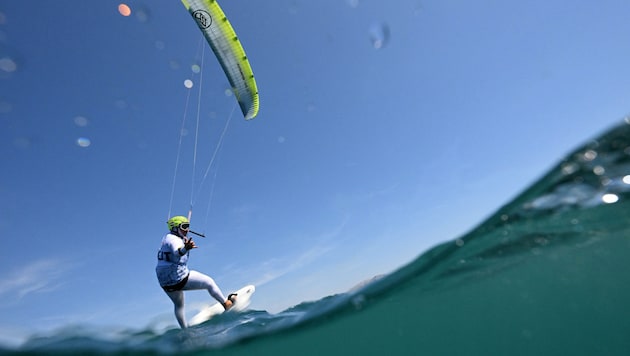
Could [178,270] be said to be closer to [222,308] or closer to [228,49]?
[222,308]

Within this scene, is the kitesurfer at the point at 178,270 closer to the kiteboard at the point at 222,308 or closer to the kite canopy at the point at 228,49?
the kiteboard at the point at 222,308

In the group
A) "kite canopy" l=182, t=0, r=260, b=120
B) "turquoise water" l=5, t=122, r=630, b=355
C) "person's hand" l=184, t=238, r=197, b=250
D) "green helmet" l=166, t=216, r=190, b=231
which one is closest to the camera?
"person's hand" l=184, t=238, r=197, b=250

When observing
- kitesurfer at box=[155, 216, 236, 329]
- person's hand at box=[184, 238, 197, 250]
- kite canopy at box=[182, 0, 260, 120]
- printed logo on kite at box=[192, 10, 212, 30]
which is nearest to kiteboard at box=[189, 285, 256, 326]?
kitesurfer at box=[155, 216, 236, 329]

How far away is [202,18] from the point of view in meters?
10.2

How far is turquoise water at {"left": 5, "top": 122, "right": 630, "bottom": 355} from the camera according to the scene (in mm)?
9070

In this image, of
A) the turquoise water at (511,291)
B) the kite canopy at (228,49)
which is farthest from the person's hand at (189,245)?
the kite canopy at (228,49)

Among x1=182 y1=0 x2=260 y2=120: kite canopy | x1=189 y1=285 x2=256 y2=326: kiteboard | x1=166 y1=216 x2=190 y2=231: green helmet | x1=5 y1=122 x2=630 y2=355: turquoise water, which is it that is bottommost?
x1=5 y1=122 x2=630 y2=355: turquoise water

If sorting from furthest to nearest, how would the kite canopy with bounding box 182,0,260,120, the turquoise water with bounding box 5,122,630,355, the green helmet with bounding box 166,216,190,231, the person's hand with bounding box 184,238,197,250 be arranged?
1. the kite canopy with bounding box 182,0,260,120
2. the turquoise water with bounding box 5,122,630,355
3. the green helmet with bounding box 166,216,190,231
4. the person's hand with bounding box 184,238,197,250

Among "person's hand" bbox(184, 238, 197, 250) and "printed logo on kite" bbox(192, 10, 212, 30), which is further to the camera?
"printed logo on kite" bbox(192, 10, 212, 30)

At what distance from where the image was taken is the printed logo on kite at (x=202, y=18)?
10047 millimetres

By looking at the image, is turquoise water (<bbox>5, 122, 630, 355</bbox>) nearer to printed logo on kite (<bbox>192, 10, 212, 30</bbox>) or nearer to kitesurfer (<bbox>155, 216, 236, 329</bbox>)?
kitesurfer (<bbox>155, 216, 236, 329</bbox>)

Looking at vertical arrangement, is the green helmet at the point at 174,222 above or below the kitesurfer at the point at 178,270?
above

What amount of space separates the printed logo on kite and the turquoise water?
926 cm

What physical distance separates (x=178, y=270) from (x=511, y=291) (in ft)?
71.4
